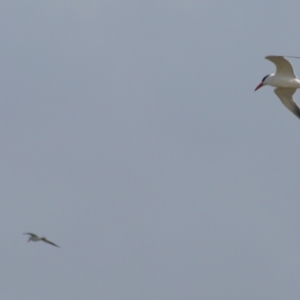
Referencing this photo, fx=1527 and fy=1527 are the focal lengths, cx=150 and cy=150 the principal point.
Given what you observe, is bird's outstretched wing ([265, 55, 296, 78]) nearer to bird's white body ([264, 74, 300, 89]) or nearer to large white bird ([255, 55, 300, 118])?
large white bird ([255, 55, 300, 118])

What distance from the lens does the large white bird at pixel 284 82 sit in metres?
43.1

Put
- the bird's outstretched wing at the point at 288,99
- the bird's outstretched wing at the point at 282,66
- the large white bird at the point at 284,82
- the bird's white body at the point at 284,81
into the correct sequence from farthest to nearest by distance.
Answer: the bird's outstretched wing at the point at 288,99 → the bird's white body at the point at 284,81 → the large white bird at the point at 284,82 → the bird's outstretched wing at the point at 282,66

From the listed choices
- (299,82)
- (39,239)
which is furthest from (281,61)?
(39,239)

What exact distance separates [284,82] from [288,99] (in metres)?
1.43

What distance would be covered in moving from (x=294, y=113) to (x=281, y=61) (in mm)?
2821

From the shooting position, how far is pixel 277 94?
45.2m

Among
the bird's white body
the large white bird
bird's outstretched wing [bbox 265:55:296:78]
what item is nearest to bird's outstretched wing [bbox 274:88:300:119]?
the large white bird

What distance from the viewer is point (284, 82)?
4388cm

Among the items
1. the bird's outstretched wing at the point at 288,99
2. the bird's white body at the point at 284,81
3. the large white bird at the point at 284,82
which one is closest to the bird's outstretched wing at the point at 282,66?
the large white bird at the point at 284,82

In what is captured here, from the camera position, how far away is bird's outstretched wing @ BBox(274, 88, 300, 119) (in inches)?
1772

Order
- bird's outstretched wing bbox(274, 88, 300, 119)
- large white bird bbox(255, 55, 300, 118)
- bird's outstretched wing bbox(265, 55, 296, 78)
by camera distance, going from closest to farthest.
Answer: bird's outstretched wing bbox(265, 55, 296, 78), large white bird bbox(255, 55, 300, 118), bird's outstretched wing bbox(274, 88, 300, 119)

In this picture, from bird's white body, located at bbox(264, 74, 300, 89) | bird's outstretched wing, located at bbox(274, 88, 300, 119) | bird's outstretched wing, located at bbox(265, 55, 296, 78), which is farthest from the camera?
bird's outstretched wing, located at bbox(274, 88, 300, 119)

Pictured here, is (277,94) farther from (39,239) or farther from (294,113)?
(39,239)

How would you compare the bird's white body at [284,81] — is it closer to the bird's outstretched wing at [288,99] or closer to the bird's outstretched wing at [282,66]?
the bird's outstretched wing at [282,66]
